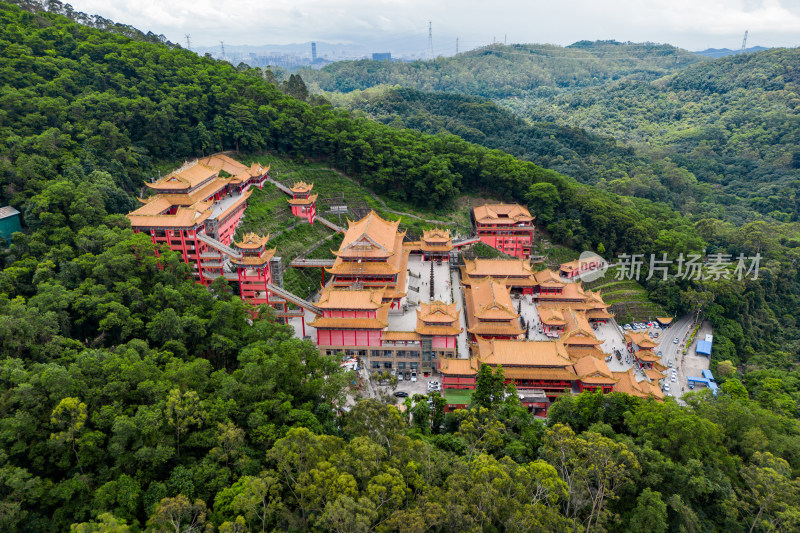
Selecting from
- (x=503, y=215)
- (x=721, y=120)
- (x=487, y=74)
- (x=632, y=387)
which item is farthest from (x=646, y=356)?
(x=487, y=74)

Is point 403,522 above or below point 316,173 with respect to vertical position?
below

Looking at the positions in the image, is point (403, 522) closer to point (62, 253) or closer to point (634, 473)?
point (634, 473)

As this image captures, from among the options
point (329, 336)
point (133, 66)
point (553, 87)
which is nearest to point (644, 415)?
point (329, 336)

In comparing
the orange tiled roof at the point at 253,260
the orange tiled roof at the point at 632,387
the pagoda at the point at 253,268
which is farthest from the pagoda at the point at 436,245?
the orange tiled roof at the point at 632,387

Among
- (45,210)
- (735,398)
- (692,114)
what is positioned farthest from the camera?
(692,114)

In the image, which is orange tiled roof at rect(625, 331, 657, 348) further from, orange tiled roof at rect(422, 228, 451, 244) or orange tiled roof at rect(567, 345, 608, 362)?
orange tiled roof at rect(422, 228, 451, 244)

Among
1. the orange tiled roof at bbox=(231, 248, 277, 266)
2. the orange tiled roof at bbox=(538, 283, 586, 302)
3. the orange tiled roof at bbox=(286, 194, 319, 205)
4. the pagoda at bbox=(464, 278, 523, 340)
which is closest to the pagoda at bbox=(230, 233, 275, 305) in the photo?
the orange tiled roof at bbox=(231, 248, 277, 266)
